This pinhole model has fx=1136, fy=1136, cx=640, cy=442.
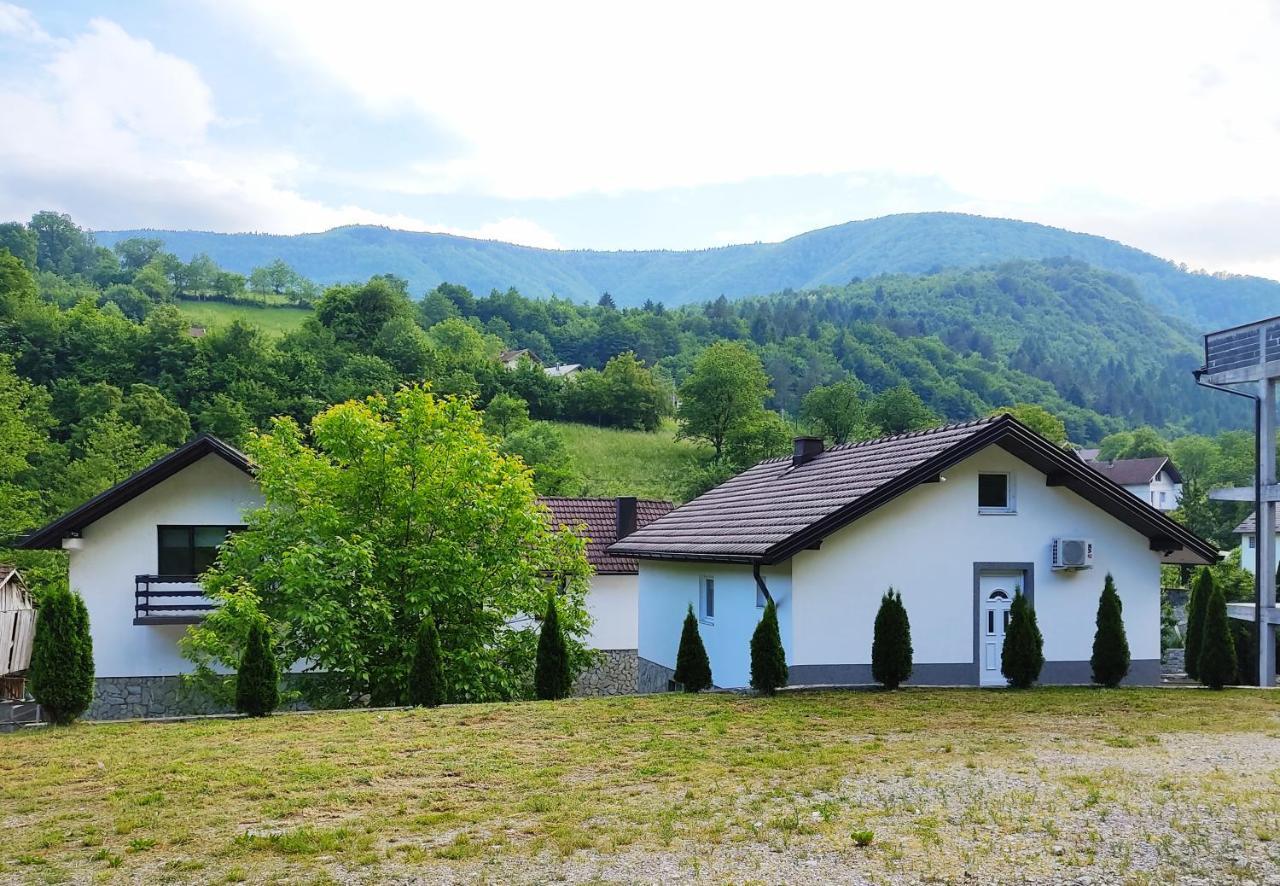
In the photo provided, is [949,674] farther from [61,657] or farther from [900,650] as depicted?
[61,657]

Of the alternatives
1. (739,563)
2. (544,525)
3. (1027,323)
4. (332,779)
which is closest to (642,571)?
(544,525)

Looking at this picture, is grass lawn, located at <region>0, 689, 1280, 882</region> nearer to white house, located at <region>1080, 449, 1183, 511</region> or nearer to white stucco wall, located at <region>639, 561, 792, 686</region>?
white stucco wall, located at <region>639, 561, 792, 686</region>

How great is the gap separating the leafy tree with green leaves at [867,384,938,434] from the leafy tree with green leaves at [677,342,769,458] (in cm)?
1256

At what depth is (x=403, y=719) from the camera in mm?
15133

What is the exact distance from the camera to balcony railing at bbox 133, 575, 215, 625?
22172 mm

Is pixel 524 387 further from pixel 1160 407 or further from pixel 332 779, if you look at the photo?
pixel 1160 407

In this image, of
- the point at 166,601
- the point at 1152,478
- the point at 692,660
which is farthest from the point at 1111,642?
the point at 1152,478

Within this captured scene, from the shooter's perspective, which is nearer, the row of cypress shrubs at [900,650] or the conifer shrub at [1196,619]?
the row of cypress shrubs at [900,650]

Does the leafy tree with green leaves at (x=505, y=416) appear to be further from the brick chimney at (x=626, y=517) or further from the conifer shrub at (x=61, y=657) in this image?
the conifer shrub at (x=61, y=657)

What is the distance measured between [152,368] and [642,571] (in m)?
54.9

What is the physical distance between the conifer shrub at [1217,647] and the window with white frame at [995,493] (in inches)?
146

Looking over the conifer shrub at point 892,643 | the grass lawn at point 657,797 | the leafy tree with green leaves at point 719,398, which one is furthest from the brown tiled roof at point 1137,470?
the grass lawn at point 657,797

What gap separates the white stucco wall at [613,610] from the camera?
28.3 meters

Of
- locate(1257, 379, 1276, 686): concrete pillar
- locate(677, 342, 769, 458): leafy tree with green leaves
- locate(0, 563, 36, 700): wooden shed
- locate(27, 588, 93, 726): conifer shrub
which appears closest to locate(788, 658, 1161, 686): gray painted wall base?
locate(1257, 379, 1276, 686): concrete pillar
